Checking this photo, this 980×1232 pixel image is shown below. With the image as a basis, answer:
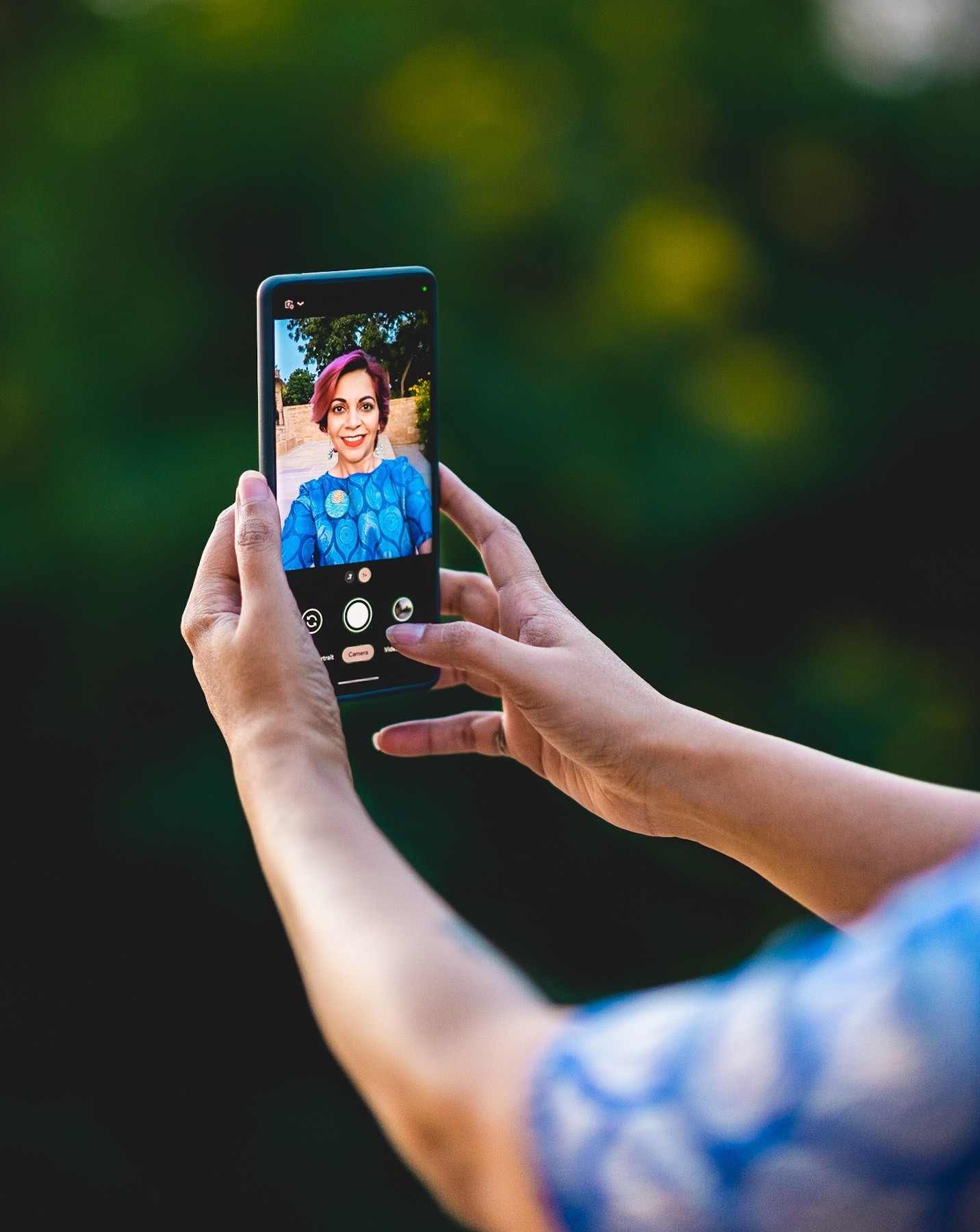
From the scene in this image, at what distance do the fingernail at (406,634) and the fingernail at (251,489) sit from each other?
→ 152 millimetres

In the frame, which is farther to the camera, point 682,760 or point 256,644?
point 682,760

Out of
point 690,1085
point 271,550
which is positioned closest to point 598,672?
point 271,550

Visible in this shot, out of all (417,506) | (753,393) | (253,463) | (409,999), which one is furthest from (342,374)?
(753,393)

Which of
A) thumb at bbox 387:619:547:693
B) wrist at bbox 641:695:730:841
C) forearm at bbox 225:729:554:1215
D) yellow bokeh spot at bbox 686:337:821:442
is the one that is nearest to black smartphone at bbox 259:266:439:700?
thumb at bbox 387:619:547:693

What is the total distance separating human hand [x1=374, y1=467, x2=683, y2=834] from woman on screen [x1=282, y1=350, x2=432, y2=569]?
0.18 ft

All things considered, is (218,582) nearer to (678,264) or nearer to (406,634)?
(406,634)

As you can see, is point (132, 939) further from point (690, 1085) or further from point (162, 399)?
point (690, 1085)

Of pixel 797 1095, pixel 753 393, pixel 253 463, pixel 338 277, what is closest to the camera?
pixel 797 1095

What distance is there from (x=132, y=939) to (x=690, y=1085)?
2669mm

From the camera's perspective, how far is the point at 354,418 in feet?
3.62

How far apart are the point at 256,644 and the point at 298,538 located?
26 cm

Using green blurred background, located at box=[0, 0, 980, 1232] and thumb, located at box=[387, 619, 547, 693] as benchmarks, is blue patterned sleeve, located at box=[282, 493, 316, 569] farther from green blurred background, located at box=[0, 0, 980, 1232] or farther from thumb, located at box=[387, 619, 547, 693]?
green blurred background, located at box=[0, 0, 980, 1232]

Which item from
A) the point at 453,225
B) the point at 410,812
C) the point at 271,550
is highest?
the point at 453,225

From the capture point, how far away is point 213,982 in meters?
2.95
